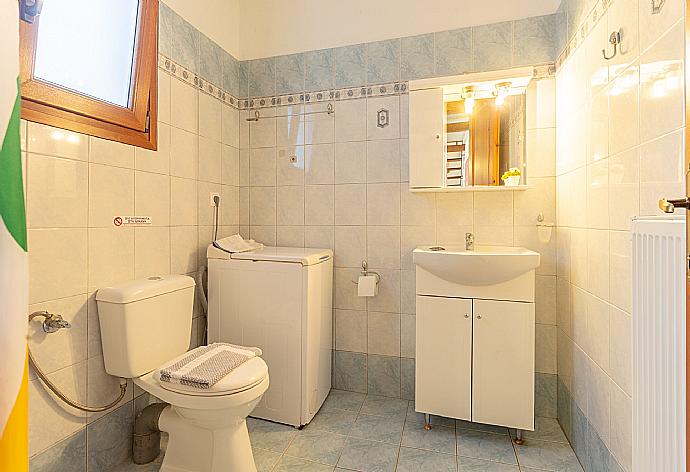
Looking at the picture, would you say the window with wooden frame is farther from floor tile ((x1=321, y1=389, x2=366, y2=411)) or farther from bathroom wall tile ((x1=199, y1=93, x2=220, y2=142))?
floor tile ((x1=321, y1=389, x2=366, y2=411))

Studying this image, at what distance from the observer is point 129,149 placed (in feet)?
5.89

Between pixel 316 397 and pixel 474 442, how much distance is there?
2.80 ft

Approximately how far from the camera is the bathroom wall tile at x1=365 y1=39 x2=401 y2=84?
235 cm

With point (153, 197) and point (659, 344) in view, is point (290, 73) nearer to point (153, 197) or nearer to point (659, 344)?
point (153, 197)

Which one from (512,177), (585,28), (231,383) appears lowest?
(231,383)

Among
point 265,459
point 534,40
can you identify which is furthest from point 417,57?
point 265,459

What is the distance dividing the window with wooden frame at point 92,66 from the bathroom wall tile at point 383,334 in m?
1.61

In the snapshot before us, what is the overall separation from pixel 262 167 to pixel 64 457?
72.3 inches

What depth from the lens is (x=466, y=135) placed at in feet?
7.19

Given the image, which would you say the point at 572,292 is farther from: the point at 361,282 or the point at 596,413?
the point at 361,282

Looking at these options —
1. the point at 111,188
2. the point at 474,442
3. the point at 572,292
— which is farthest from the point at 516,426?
the point at 111,188

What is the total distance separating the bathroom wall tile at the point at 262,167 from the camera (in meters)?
2.61

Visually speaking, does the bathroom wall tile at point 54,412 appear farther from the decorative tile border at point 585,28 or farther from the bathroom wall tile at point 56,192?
the decorative tile border at point 585,28

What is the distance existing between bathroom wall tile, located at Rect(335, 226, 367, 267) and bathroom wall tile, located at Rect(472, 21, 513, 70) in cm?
→ 119
